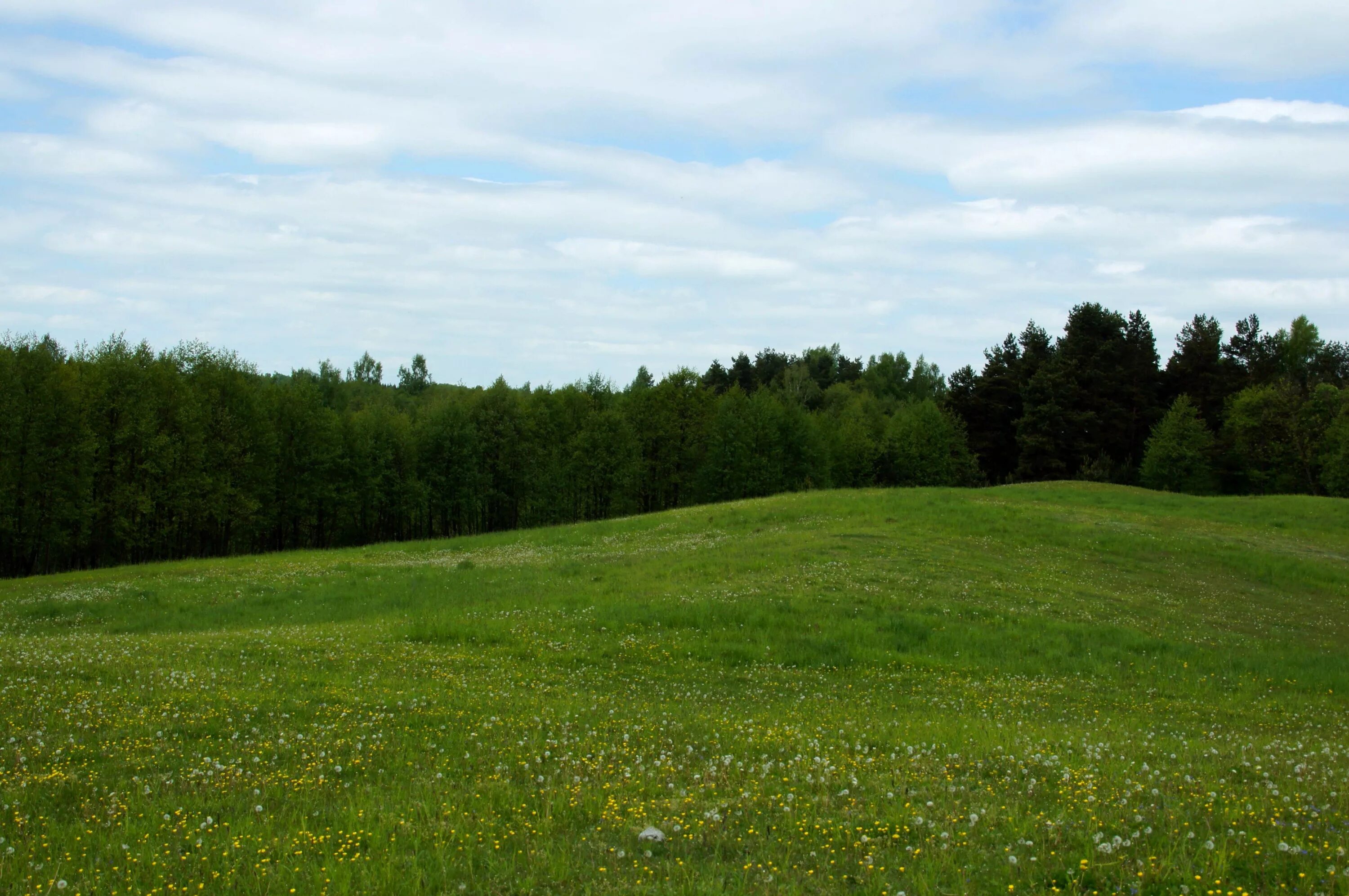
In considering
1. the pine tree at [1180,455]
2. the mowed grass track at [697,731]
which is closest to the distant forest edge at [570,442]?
the pine tree at [1180,455]

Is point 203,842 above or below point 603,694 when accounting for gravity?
above

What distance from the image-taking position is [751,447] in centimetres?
8950

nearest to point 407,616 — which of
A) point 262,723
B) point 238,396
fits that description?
point 262,723

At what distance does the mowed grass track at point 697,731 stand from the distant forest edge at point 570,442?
93.2 feet

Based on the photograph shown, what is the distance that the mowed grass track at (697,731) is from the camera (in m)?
6.89

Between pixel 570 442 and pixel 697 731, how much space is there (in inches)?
3017

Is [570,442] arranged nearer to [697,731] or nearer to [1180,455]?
[1180,455]

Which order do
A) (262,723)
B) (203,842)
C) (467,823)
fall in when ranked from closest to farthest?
(203,842) < (467,823) < (262,723)

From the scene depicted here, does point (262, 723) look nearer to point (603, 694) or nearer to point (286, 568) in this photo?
point (603, 694)

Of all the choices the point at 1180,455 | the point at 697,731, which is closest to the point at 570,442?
the point at 1180,455

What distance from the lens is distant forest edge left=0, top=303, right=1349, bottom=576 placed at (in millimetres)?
55812

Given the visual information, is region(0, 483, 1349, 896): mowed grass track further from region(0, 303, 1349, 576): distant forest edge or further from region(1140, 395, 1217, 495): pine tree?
region(1140, 395, 1217, 495): pine tree

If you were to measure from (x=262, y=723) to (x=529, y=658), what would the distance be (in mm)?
7639

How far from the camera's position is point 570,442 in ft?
288
